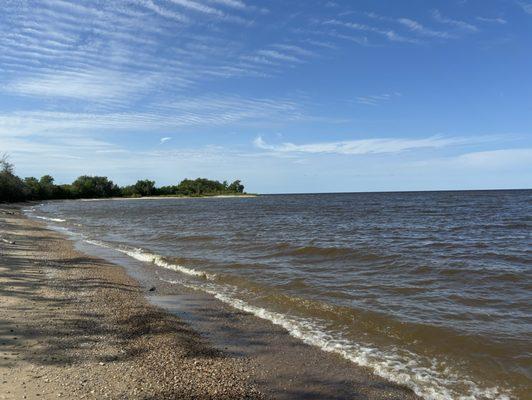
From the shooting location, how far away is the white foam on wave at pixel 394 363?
6.00 metres

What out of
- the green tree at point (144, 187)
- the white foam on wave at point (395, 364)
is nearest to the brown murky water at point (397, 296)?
the white foam on wave at point (395, 364)

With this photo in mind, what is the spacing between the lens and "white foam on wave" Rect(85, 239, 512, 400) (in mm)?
6000

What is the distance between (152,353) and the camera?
6.79m

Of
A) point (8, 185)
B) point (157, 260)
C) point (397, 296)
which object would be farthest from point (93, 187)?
point (397, 296)

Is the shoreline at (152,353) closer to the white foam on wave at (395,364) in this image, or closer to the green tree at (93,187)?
the white foam on wave at (395,364)

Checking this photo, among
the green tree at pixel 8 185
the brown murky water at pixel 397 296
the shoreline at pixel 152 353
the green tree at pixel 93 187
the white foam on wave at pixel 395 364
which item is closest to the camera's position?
the shoreline at pixel 152 353

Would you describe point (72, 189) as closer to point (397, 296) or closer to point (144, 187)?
point (144, 187)

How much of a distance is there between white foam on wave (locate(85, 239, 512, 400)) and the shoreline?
0.28 metres

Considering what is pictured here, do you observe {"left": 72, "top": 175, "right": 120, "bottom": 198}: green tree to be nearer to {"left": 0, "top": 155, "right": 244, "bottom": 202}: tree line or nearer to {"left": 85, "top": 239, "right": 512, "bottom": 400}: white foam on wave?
{"left": 0, "top": 155, "right": 244, "bottom": 202}: tree line

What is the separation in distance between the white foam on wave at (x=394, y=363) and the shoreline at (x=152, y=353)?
Answer: 0.91 ft

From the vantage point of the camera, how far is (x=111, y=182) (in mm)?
173625

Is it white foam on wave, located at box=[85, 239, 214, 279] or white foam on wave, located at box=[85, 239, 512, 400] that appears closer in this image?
white foam on wave, located at box=[85, 239, 512, 400]

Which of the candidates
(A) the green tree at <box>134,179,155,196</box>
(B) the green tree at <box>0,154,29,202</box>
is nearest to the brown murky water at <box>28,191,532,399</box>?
(B) the green tree at <box>0,154,29,202</box>

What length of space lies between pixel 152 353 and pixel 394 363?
13.4ft
